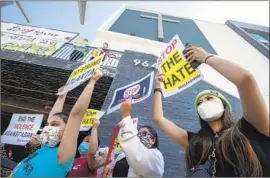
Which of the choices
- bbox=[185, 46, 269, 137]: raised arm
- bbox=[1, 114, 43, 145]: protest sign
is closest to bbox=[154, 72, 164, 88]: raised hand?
bbox=[185, 46, 269, 137]: raised arm

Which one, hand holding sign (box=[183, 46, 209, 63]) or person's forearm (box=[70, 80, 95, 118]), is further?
hand holding sign (box=[183, 46, 209, 63])

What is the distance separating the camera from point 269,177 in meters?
2.40

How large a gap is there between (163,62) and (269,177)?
1.71m

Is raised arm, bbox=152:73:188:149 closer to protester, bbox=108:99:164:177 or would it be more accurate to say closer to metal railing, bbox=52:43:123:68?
protester, bbox=108:99:164:177

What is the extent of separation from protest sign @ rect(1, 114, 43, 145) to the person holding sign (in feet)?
8.51

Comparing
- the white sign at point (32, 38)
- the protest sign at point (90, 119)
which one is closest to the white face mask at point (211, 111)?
the protest sign at point (90, 119)

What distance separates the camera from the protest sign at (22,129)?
182 inches

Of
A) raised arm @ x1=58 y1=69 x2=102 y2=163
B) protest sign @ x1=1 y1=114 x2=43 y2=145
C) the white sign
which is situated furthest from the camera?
the white sign

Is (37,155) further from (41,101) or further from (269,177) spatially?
(41,101)

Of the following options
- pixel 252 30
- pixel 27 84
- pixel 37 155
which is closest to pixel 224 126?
pixel 37 155

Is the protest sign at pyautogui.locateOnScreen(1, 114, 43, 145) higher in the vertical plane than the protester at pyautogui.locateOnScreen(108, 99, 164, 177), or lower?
higher

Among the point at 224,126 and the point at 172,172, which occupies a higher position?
the point at 224,126

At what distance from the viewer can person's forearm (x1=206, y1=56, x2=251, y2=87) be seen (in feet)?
8.24

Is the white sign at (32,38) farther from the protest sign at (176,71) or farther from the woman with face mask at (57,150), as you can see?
the woman with face mask at (57,150)
